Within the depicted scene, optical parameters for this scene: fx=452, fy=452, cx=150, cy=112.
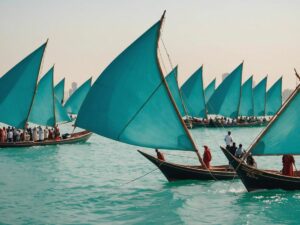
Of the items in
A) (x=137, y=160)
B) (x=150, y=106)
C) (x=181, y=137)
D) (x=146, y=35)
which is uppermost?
(x=146, y=35)

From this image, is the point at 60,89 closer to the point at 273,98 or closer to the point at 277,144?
the point at 273,98

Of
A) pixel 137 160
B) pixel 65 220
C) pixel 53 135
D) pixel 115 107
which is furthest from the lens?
pixel 53 135

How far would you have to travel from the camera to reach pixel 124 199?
19.8m

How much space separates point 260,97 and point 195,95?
17803 mm

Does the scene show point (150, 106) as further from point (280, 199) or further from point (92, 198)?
point (280, 199)

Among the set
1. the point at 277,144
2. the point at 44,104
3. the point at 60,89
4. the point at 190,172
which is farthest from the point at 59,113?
the point at 60,89

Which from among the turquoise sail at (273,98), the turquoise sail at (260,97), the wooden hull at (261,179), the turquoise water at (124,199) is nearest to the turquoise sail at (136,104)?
the turquoise water at (124,199)

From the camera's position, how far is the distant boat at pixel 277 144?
18.7m

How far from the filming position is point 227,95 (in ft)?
223

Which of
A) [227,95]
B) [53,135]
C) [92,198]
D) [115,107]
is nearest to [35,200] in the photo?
[92,198]

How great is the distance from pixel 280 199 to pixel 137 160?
16623 millimetres

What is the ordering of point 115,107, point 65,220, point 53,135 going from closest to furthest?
1. point 65,220
2. point 115,107
3. point 53,135

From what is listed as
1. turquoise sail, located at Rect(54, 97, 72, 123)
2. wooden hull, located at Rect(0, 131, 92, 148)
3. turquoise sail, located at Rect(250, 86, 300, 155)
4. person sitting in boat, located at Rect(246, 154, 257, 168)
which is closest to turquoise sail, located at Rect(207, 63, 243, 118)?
turquoise sail, located at Rect(54, 97, 72, 123)

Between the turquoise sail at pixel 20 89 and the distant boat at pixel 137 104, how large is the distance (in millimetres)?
20815
